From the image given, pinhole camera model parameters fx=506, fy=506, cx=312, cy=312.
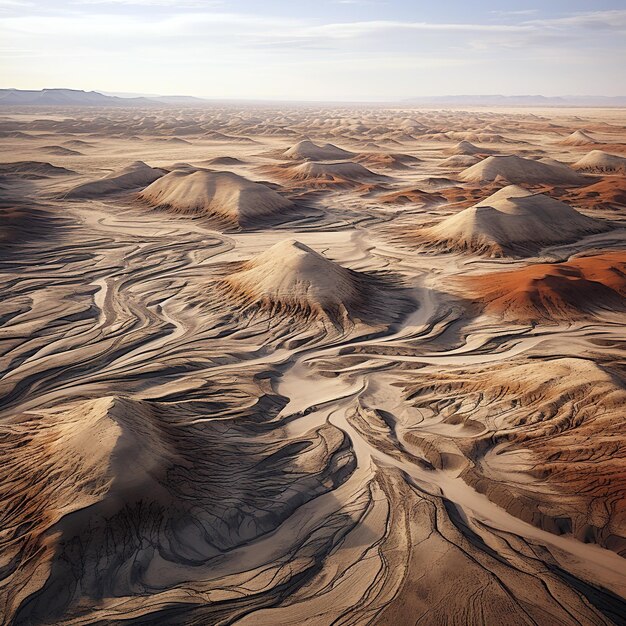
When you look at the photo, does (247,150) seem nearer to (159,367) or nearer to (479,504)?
(159,367)

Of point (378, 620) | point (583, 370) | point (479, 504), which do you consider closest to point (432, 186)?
point (583, 370)

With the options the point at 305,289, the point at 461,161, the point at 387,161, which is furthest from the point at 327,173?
the point at 305,289

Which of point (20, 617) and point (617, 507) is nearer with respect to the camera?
point (20, 617)

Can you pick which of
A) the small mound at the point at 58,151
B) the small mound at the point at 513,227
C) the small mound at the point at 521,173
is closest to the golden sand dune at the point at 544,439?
the small mound at the point at 513,227

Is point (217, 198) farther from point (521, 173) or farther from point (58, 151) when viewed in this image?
point (58, 151)

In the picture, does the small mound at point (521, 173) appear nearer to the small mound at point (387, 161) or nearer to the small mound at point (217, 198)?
the small mound at point (387, 161)

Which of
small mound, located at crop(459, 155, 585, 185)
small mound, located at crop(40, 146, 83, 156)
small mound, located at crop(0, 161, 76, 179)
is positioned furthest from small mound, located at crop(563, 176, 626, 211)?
small mound, located at crop(40, 146, 83, 156)
